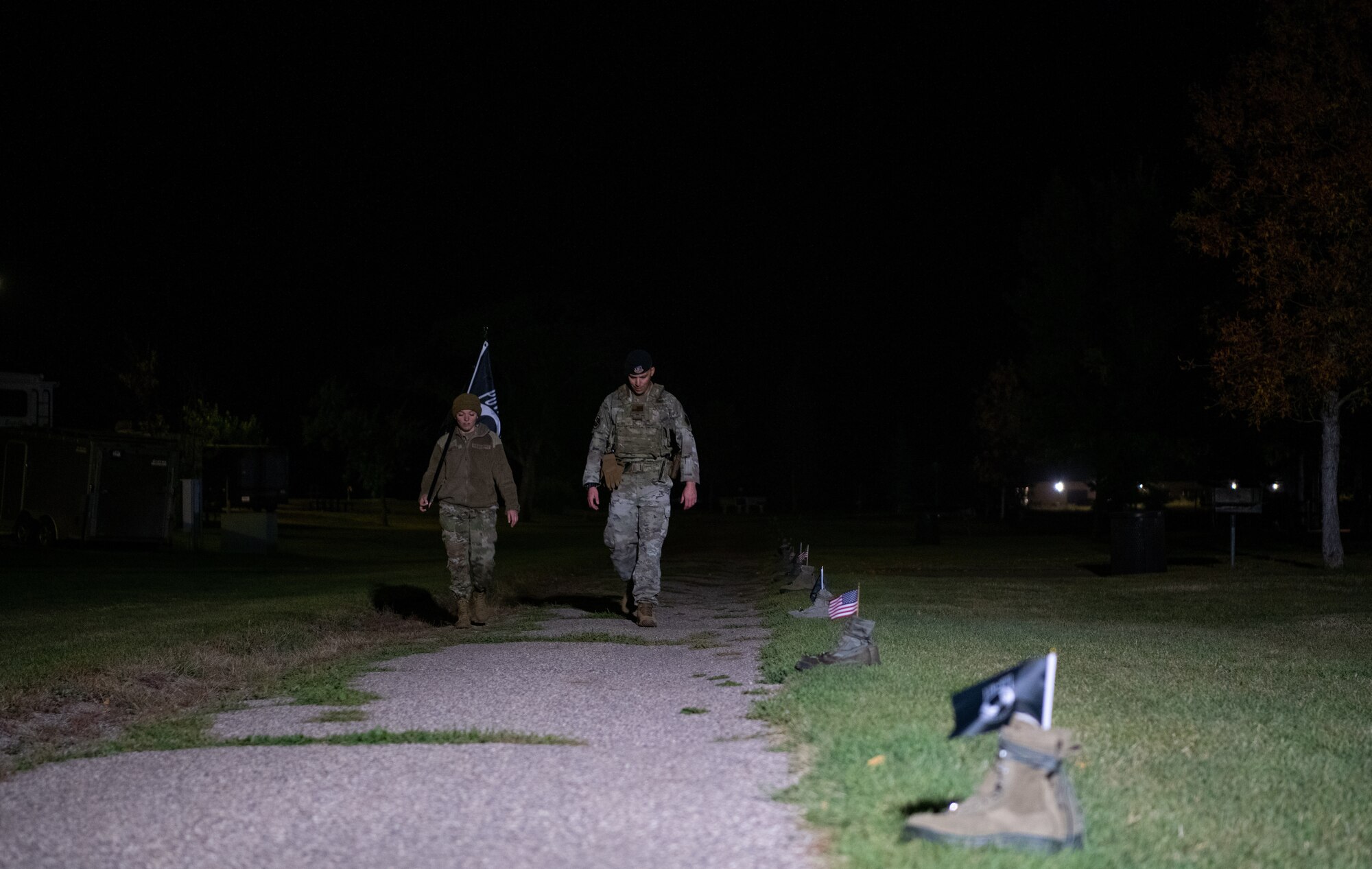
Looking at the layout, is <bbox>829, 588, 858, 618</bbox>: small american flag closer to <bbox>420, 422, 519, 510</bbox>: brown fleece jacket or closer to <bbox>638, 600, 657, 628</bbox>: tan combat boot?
<bbox>638, 600, 657, 628</bbox>: tan combat boot

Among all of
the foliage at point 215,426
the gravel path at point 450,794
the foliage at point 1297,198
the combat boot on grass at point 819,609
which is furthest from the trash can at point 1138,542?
the foliage at point 215,426

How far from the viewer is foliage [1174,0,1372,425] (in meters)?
21.0

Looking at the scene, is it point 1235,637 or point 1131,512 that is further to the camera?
point 1131,512

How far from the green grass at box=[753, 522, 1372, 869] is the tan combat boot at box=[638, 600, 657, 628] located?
3.61 feet

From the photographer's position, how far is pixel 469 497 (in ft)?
40.2

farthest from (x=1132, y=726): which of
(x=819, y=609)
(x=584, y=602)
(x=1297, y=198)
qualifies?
(x=1297, y=198)

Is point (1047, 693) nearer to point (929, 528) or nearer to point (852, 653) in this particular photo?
point (852, 653)

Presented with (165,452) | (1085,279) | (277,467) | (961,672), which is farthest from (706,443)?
(961,672)

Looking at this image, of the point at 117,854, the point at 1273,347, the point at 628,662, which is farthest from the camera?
the point at 1273,347

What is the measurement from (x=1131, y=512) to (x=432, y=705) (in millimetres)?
16882

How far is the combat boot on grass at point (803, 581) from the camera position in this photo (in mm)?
16438

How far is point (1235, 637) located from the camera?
11.6m

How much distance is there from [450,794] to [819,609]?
751 centimetres

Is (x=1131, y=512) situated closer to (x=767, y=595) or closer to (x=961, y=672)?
(x=767, y=595)
